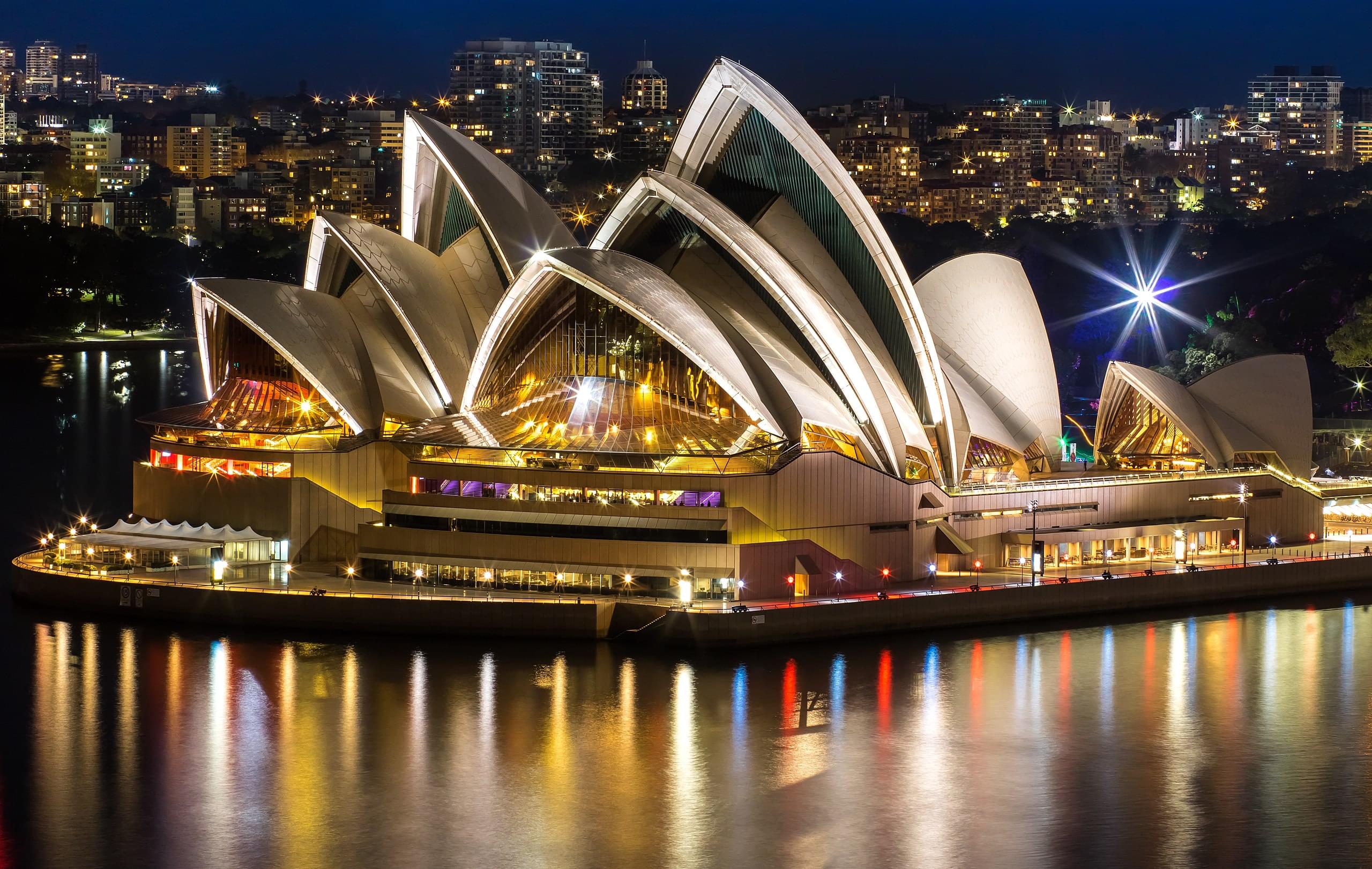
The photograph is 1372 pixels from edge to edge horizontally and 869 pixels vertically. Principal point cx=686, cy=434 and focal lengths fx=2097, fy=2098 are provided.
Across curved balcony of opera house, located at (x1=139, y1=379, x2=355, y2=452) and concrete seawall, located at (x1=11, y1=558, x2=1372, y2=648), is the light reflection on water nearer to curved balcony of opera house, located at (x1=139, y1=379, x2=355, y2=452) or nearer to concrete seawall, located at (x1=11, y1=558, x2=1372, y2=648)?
concrete seawall, located at (x1=11, y1=558, x2=1372, y2=648)

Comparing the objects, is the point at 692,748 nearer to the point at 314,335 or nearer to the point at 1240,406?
the point at 314,335

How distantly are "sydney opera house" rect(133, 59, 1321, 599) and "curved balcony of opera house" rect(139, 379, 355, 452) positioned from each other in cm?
7

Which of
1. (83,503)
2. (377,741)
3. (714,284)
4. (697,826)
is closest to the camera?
(697,826)

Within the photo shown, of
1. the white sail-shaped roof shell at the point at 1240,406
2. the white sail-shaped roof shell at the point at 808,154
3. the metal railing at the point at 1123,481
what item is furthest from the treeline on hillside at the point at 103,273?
the metal railing at the point at 1123,481

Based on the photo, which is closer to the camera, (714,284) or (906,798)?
(906,798)

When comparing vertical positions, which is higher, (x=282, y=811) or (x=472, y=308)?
(x=472, y=308)

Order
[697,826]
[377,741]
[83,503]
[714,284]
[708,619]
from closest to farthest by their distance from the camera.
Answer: [697,826] < [377,741] < [708,619] < [714,284] < [83,503]

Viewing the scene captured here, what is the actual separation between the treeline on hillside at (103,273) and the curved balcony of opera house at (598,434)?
246ft

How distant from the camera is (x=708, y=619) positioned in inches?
1630

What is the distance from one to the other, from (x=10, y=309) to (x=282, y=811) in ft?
321

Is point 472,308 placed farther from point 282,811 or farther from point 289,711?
point 282,811

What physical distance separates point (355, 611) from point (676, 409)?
843 cm

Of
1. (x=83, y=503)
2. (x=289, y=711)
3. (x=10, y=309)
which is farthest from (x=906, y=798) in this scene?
(x=10, y=309)

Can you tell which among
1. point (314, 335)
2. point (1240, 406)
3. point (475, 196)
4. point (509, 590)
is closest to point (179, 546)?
point (314, 335)
